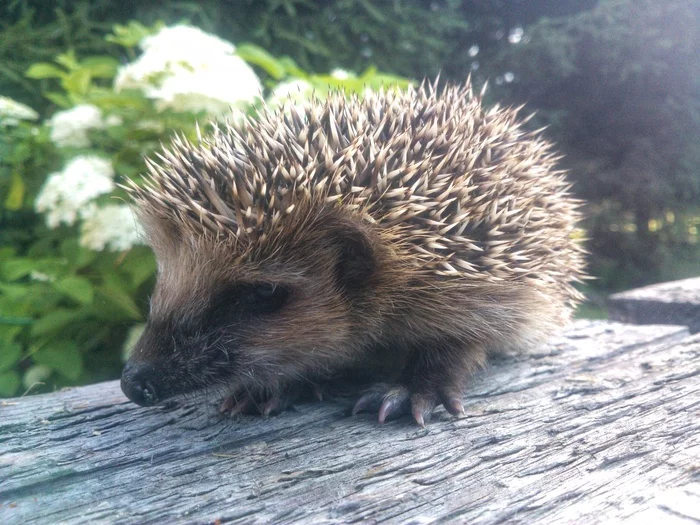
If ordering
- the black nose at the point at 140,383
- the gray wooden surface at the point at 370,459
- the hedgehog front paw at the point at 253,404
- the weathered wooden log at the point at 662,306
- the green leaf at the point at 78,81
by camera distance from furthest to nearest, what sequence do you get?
the weathered wooden log at the point at 662,306 < the green leaf at the point at 78,81 < the hedgehog front paw at the point at 253,404 < the black nose at the point at 140,383 < the gray wooden surface at the point at 370,459

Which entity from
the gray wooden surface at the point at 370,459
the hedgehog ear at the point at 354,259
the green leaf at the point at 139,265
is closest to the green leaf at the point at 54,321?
the green leaf at the point at 139,265

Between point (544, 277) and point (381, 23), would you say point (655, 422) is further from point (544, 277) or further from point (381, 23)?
point (381, 23)

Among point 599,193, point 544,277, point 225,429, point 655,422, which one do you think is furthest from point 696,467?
point 599,193

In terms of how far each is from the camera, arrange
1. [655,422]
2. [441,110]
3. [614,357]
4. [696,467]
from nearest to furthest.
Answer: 1. [696,467]
2. [655,422]
3. [441,110]
4. [614,357]

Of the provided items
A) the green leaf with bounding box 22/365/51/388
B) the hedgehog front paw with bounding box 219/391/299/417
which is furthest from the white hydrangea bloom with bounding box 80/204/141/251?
the hedgehog front paw with bounding box 219/391/299/417

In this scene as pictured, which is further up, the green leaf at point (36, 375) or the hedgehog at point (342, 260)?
the hedgehog at point (342, 260)

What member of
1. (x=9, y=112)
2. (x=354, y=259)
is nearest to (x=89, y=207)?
(x=9, y=112)

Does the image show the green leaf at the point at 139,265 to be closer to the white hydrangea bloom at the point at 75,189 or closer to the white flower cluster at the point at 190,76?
the white hydrangea bloom at the point at 75,189
